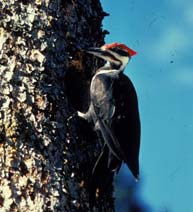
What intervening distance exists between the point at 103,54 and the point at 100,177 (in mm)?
729

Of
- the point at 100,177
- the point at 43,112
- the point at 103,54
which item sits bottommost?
the point at 100,177

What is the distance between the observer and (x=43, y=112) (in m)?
3.46

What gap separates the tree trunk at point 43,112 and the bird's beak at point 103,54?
58mm

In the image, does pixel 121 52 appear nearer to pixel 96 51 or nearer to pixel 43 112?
pixel 96 51

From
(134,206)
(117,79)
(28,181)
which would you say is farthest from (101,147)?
(134,206)

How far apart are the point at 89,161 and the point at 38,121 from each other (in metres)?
0.39

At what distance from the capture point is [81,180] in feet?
11.5

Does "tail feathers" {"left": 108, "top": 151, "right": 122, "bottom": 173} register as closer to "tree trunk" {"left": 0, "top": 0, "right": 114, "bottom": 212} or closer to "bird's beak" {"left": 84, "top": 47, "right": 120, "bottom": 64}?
"tree trunk" {"left": 0, "top": 0, "right": 114, "bottom": 212}

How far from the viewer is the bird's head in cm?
411

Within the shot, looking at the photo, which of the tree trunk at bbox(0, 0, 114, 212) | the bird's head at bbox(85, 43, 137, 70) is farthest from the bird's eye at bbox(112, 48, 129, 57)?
the tree trunk at bbox(0, 0, 114, 212)

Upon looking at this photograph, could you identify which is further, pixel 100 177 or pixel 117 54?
pixel 117 54

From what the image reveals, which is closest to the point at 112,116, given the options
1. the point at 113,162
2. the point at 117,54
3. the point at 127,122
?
the point at 127,122

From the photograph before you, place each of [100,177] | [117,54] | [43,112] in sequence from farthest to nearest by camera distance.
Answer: [117,54]
[100,177]
[43,112]

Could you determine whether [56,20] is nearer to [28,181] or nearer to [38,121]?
[38,121]
